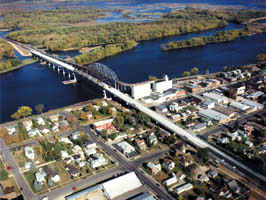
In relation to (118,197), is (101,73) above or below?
above

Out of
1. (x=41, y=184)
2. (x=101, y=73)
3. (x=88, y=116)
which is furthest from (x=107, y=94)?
(x=41, y=184)

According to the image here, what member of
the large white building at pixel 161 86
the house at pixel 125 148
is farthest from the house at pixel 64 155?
the large white building at pixel 161 86

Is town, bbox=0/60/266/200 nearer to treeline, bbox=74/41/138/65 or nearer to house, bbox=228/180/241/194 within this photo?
house, bbox=228/180/241/194

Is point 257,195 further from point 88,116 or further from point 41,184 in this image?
point 88,116

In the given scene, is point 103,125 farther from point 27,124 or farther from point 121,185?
point 121,185

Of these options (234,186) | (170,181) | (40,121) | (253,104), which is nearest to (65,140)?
(40,121)

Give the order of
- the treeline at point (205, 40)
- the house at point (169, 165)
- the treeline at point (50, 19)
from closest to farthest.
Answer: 1. the house at point (169, 165)
2. the treeline at point (205, 40)
3. the treeline at point (50, 19)

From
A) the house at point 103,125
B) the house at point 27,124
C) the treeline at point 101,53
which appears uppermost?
the treeline at point 101,53

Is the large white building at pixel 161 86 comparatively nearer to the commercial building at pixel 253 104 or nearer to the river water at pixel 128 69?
the river water at pixel 128 69
